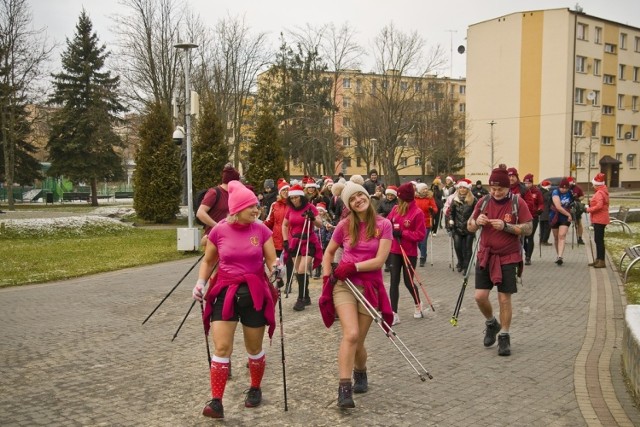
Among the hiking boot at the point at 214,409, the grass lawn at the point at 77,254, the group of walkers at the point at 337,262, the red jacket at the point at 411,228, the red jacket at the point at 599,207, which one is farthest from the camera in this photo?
the grass lawn at the point at 77,254

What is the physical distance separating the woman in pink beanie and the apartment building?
54.7 m

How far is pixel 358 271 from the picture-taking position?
542 cm

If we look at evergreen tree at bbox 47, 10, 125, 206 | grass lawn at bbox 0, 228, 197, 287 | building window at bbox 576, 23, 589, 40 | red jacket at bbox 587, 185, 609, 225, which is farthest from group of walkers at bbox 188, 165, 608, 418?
building window at bbox 576, 23, 589, 40

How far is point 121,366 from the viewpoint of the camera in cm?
669

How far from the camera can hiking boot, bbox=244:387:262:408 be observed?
5363 millimetres

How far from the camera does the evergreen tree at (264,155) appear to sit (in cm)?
2931

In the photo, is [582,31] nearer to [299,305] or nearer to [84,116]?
[84,116]

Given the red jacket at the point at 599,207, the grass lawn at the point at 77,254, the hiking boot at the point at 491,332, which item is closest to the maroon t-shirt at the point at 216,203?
the hiking boot at the point at 491,332

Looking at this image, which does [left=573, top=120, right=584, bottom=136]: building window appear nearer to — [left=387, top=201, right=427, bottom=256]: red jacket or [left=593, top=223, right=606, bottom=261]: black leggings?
[left=593, top=223, right=606, bottom=261]: black leggings

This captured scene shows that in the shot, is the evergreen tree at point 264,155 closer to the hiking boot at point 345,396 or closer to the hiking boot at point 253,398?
the hiking boot at point 253,398

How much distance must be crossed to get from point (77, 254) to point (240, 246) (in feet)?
44.8

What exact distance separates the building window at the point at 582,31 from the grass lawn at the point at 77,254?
161 feet

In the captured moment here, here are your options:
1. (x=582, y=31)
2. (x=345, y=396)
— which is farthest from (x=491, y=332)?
(x=582, y=31)

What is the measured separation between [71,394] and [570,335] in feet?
19.6
